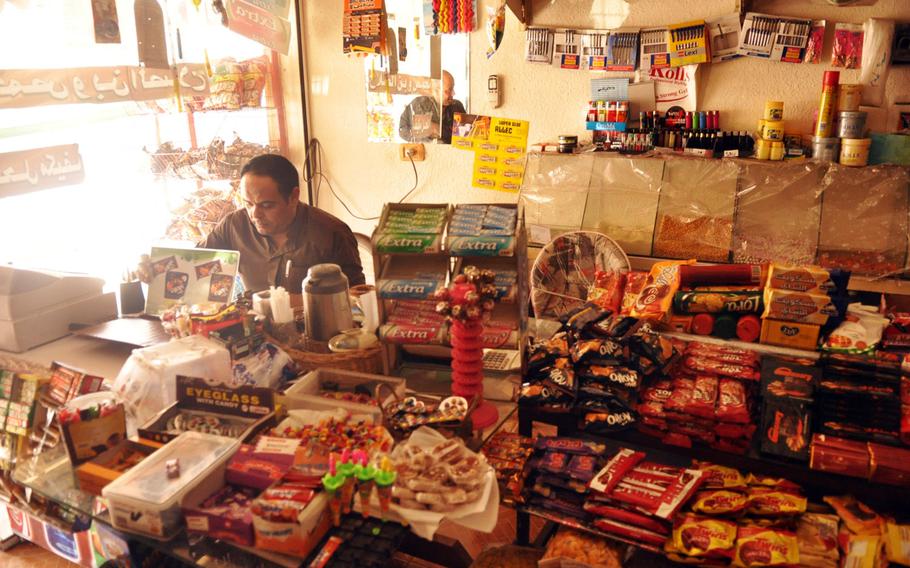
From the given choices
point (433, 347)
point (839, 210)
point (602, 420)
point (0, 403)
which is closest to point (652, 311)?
point (602, 420)

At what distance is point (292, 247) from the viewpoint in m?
3.42

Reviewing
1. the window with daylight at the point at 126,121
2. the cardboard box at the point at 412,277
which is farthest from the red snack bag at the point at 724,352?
the window with daylight at the point at 126,121

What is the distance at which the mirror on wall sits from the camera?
15.5 ft

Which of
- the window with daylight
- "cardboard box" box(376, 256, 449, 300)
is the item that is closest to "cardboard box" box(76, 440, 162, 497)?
"cardboard box" box(376, 256, 449, 300)

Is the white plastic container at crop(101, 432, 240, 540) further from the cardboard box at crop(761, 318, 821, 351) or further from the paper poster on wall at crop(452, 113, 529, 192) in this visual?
the paper poster on wall at crop(452, 113, 529, 192)

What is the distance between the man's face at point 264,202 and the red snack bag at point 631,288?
5.42ft

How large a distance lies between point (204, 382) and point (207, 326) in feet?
1.48

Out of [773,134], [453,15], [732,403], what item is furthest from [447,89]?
[732,403]

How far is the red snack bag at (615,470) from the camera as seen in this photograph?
1872 millimetres

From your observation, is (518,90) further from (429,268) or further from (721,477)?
(721,477)

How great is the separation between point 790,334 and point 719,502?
844 mm

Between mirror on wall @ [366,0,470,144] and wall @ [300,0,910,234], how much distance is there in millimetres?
100

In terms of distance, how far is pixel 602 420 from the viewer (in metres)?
2.11

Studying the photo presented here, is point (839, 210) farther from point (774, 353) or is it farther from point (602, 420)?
point (602, 420)
